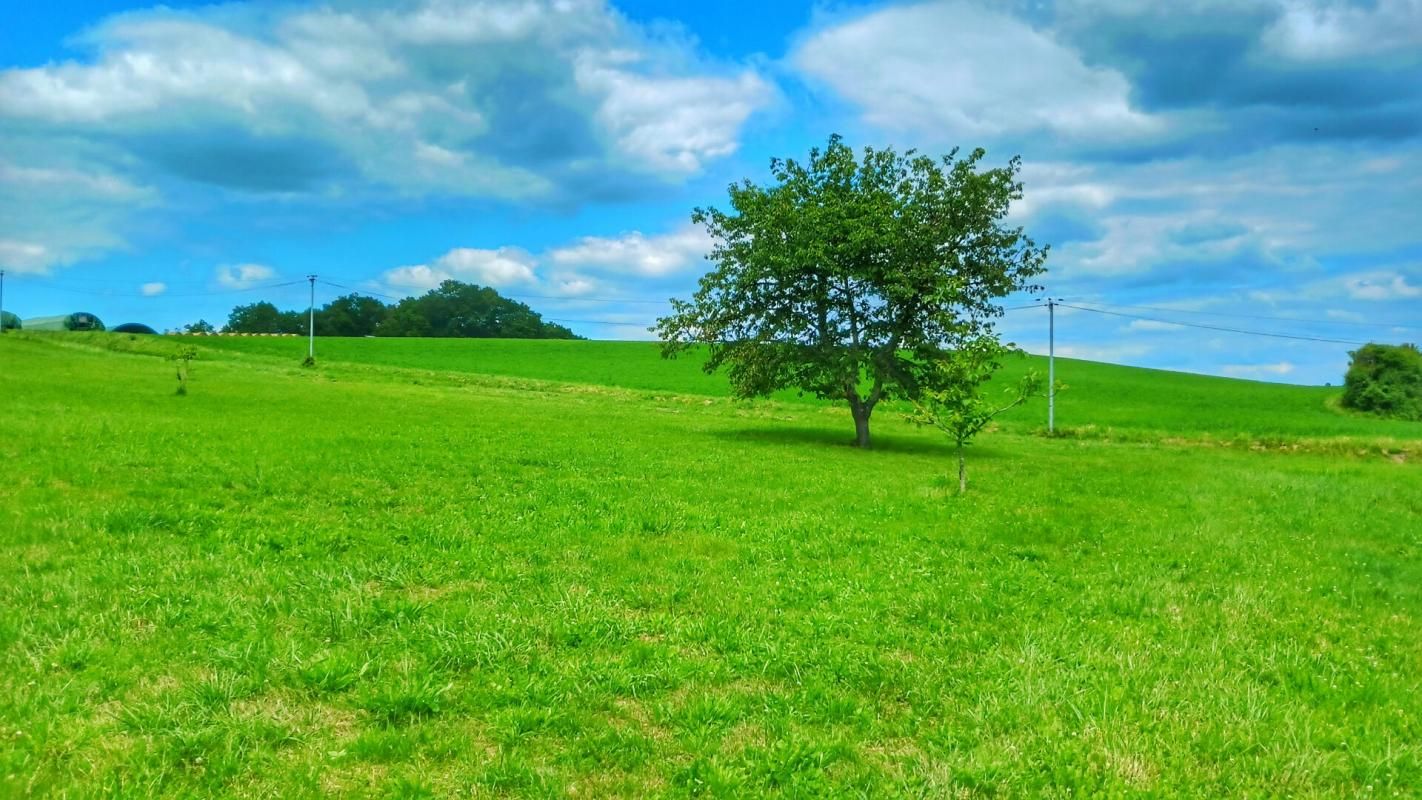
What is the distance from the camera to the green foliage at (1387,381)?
211 ft

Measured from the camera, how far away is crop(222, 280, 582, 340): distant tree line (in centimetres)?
14338

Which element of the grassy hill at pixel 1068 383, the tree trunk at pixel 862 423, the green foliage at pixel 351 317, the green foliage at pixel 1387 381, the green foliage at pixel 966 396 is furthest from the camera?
the green foliage at pixel 351 317

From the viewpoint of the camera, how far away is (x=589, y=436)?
3019cm

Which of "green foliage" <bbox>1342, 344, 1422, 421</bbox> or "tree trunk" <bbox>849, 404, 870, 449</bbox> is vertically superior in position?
"green foliage" <bbox>1342, 344, 1422, 421</bbox>

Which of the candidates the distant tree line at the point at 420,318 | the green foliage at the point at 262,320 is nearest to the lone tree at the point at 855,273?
the distant tree line at the point at 420,318

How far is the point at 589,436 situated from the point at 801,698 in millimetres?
23677

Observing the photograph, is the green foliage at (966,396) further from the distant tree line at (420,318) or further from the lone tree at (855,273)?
the distant tree line at (420,318)

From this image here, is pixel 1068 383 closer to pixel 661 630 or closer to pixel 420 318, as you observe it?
pixel 661 630

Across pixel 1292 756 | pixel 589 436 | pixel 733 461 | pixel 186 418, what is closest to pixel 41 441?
pixel 186 418

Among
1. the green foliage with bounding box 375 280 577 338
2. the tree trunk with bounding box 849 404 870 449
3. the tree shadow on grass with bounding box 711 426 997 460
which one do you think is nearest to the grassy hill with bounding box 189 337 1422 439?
the tree shadow on grass with bounding box 711 426 997 460

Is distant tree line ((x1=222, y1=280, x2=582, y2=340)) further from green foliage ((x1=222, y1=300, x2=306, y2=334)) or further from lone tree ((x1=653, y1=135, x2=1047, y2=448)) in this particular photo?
lone tree ((x1=653, y1=135, x2=1047, y2=448))

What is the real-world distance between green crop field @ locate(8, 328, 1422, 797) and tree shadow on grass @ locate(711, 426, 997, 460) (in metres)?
11.5

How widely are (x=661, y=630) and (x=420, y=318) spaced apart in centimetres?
14495

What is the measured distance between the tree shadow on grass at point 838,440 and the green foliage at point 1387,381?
47815mm
